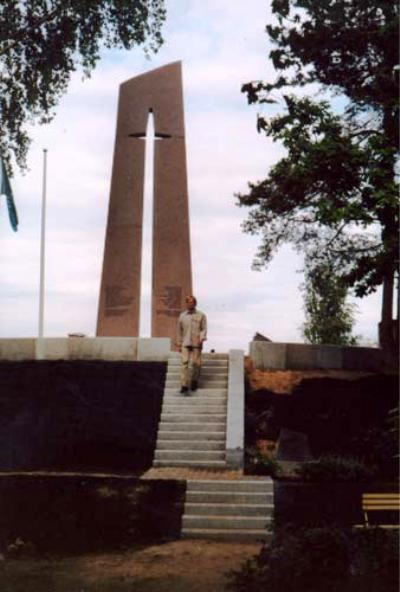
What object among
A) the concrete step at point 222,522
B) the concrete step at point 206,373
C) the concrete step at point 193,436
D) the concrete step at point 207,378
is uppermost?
the concrete step at point 206,373

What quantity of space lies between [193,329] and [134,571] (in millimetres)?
7131

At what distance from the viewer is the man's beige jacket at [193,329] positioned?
571 inches

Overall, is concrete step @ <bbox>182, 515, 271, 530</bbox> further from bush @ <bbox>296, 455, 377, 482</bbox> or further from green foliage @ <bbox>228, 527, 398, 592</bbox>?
green foliage @ <bbox>228, 527, 398, 592</bbox>

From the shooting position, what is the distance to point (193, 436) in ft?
44.0

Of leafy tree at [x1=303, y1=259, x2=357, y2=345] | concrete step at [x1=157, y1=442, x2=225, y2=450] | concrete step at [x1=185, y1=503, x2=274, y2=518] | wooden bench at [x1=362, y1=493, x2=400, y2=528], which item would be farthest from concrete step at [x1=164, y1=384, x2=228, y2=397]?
leafy tree at [x1=303, y1=259, x2=357, y2=345]

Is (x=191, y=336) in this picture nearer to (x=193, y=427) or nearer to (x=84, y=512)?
(x=193, y=427)

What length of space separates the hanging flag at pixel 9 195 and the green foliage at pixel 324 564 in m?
12.7

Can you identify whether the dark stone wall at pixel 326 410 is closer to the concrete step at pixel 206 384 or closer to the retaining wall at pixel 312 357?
the concrete step at pixel 206 384

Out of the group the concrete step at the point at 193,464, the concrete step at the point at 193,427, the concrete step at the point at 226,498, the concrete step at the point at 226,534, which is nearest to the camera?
the concrete step at the point at 226,534

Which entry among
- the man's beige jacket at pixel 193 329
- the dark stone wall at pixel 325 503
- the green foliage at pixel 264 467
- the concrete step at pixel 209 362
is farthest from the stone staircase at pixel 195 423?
the dark stone wall at pixel 325 503

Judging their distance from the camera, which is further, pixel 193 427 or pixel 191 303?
pixel 191 303

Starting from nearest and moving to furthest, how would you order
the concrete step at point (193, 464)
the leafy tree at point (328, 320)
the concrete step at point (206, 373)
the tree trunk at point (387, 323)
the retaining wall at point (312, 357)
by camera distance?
the concrete step at point (193, 464) → the concrete step at point (206, 373) → the retaining wall at point (312, 357) → the tree trunk at point (387, 323) → the leafy tree at point (328, 320)

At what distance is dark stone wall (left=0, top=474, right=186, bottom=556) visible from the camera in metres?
8.91

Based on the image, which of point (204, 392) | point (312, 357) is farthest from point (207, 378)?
point (312, 357)
